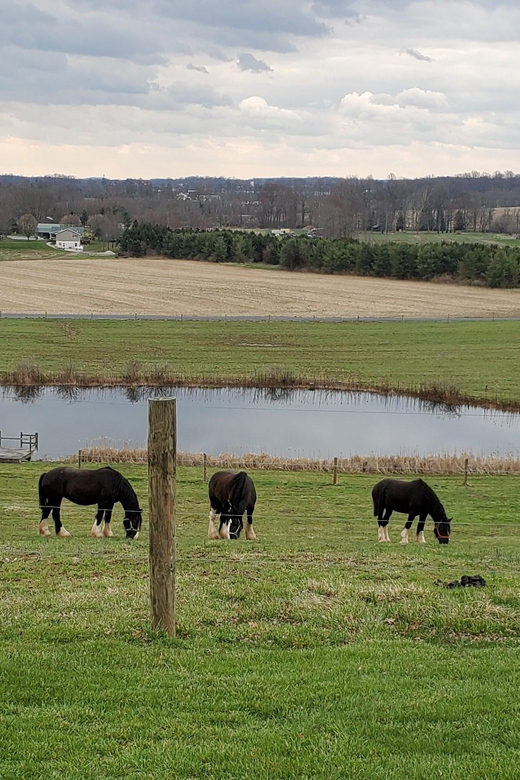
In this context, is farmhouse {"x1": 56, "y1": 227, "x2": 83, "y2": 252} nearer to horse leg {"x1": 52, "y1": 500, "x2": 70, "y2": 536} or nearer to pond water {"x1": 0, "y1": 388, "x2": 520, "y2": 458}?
pond water {"x1": 0, "y1": 388, "x2": 520, "y2": 458}

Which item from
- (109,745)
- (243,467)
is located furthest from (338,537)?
(109,745)

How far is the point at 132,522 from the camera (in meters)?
16.6

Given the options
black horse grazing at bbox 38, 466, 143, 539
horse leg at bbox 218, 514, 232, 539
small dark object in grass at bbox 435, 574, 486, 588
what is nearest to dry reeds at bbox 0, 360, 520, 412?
black horse grazing at bbox 38, 466, 143, 539

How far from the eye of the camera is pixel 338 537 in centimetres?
1784

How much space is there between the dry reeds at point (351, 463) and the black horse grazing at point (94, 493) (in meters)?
11.3

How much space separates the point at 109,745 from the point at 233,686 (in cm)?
126

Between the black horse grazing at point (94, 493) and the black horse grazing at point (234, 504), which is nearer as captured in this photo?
the black horse grazing at point (234, 504)

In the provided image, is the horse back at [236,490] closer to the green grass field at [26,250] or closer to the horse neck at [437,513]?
the horse neck at [437,513]

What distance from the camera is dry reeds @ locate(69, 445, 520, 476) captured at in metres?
28.3

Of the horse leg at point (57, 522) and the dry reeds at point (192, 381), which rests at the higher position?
the horse leg at point (57, 522)

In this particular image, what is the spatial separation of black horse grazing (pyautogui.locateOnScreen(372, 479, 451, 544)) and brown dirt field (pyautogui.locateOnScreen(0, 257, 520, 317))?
192 feet

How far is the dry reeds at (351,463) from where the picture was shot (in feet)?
92.8

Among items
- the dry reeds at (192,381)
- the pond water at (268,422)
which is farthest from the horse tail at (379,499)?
the dry reeds at (192,381)

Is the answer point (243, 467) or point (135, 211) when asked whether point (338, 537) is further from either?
point (135, 211)
